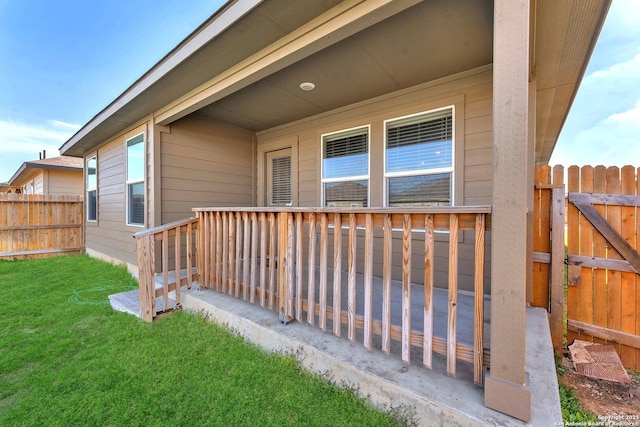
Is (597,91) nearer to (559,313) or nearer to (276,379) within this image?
(559,313)

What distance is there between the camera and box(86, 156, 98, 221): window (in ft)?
21.1

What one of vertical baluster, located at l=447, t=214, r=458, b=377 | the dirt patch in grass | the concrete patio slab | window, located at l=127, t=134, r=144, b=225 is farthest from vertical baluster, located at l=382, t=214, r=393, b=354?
window, located at l=127, t=134, r=144, b=225

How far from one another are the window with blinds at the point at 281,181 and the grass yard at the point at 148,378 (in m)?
2.69

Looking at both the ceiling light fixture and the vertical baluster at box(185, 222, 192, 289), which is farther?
the ceiling light fixture

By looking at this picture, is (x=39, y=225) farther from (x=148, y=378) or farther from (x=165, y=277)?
(x=148, y=378)

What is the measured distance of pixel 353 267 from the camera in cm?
196

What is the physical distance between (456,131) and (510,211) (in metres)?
2.17

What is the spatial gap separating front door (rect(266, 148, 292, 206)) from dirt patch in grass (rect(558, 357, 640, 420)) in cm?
410

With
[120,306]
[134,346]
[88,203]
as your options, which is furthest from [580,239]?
[88,203]

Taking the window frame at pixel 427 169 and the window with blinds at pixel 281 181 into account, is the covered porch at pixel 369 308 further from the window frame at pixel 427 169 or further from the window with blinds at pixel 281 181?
the window with blinds at pixel 281 181

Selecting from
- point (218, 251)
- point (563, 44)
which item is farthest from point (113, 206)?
point (563, 44)

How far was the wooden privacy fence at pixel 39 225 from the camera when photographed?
671 centimetres

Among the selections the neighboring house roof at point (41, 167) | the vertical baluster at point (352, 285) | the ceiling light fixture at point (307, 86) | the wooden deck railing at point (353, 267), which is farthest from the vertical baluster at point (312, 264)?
the neighboring house roof at point (41, 167)

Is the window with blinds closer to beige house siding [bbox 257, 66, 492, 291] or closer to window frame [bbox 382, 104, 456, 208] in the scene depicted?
beige house siding [bbox 257, 66, 492, 291]
